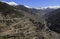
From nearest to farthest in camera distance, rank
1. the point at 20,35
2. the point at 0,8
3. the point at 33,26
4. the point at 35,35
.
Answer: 1. the point at 20,35
2. the point at 35,35
3. the point at 33,26
4. the point at 0,8

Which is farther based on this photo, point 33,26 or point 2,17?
point 33,26

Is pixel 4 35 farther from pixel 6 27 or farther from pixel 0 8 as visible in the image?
pixel 0 8

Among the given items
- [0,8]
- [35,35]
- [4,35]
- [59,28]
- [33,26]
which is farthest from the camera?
[59,28]

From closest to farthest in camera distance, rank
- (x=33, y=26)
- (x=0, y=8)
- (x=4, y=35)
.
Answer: (x=4, y=35)
(x=33, y=26)
(x=0, y=8)

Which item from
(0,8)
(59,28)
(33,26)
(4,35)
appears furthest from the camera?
(59,28)

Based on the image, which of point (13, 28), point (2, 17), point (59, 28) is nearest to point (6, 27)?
point (13, 28)

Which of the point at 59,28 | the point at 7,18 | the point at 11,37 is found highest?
the point at 7,18

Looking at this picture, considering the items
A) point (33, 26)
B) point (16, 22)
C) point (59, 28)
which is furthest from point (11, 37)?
point (59, 28)

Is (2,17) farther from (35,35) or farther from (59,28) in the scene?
(59,28)

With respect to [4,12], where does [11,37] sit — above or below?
below
